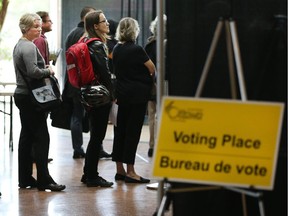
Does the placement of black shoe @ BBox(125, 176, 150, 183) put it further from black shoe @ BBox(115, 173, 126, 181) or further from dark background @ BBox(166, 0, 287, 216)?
dark background @ BBox(166, 0, 287, 216)

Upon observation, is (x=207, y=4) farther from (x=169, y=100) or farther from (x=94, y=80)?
(x=94, y=80)

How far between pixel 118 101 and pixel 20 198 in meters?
1.25

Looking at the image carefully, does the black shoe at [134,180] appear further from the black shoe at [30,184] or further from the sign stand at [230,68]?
the sign stand at [230,68]

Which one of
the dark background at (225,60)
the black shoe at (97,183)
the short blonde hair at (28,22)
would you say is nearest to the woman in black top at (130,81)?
the black shoe at (97,183)

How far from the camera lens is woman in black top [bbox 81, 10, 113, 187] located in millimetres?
6938

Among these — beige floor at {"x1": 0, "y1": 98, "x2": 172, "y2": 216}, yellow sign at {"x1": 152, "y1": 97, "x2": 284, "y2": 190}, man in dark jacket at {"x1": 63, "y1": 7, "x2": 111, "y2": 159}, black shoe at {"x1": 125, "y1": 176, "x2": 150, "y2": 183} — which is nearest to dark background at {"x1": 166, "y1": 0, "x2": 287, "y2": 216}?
yellow sign at {"x1": 152, "y1": 97, "x2": 284, "y2": 190}

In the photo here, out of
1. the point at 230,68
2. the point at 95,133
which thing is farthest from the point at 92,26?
the point at 230,68

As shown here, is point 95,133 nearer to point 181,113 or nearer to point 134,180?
point 134,180

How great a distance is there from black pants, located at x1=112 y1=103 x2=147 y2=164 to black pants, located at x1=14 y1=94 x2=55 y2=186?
0.72m

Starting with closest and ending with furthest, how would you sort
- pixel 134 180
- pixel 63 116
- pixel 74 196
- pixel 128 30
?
pixel 74 196, pixel 128 30, pixel 134 180, pixel 63 116

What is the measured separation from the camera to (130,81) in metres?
7.20

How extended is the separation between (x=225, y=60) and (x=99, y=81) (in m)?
2.68

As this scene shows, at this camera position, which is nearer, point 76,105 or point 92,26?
point 92,26

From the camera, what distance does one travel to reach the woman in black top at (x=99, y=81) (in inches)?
273
